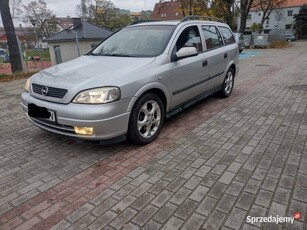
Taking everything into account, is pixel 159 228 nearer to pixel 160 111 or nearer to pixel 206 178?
pixel 206 178

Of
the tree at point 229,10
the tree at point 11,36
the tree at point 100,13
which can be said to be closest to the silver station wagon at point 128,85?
the tree at point 11,36

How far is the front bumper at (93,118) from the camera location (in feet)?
9.43

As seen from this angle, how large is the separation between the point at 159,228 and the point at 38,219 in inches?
43.1

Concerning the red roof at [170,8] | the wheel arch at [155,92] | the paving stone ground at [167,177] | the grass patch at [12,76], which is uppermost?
the red roof at [170,8]

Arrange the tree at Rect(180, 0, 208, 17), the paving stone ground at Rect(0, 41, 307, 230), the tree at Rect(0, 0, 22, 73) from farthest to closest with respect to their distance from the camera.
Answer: the tree at Rect(180, 0, 208, 17) < the tree at Rect(0, 0, 22, 73) < the paving stone ground at Rect(0, 41, 307, 230)

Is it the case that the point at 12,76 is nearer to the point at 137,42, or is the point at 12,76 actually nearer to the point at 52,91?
the point at 137,42

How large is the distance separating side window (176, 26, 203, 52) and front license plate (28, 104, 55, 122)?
84.6 inches

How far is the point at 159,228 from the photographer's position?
6.72 ft

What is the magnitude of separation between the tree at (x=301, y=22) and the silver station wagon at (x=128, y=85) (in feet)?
178

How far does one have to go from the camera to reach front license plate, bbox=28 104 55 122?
309 cm

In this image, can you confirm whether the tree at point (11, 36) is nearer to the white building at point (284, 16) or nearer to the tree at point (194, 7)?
the tree at point (194, 7)

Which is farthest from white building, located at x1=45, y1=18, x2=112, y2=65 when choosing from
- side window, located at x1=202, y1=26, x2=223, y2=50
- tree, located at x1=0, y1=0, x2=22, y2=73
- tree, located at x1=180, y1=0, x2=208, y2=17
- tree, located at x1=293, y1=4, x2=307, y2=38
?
tree, located at x1=293, y1=4, x2=307, y2=38

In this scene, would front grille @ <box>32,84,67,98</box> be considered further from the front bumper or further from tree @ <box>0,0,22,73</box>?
tree @ <box>0,0,22,73</box>

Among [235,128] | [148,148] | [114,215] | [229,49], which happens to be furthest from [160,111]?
[229,49]
